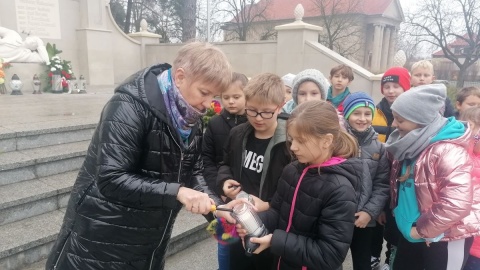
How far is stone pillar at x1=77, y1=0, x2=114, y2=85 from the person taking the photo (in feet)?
33.1

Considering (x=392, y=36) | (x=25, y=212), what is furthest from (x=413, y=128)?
(x=392, y=36)

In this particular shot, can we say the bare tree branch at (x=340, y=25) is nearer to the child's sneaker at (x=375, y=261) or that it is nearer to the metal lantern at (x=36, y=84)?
the metal lantern at (x=36, y=84)

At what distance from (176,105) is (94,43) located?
32.5 ft

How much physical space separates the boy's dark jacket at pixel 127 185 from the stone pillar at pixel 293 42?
25.4 feet

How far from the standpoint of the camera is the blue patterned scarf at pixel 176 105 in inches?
60.7

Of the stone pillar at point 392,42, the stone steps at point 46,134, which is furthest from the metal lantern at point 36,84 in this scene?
the stone pillar at point 392,42

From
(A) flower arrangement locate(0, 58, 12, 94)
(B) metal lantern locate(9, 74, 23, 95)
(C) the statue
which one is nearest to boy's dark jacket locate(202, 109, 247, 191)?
(B) metal lantern locate(9, 74, 23, 95)

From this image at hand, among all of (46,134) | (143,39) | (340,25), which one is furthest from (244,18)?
(46,134)

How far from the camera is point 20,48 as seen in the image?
320 inches

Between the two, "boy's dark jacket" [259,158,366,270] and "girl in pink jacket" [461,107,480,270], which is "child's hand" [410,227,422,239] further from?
"boy's dark jacket" [259,158,366,270]

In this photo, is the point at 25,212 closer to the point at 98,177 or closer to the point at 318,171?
the point at 98,177

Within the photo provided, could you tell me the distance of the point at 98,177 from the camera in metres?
1.44

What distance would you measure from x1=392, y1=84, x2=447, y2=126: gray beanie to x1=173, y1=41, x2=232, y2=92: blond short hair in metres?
1.23

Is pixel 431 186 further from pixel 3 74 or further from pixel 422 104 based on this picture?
pixel 3 74
